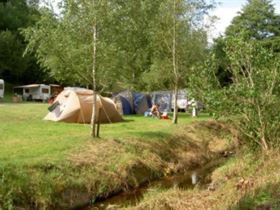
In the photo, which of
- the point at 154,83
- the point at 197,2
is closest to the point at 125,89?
the point at 154,83

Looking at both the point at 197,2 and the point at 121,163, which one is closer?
the point at 121,163

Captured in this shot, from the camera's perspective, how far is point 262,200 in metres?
8.08

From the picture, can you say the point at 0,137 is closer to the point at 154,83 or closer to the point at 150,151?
the point at 150,151

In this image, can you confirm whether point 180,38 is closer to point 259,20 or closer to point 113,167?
point 113,167

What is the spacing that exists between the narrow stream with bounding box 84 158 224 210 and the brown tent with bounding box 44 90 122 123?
6804 millimetres

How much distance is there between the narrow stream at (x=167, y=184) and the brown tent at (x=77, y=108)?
6.80 meters

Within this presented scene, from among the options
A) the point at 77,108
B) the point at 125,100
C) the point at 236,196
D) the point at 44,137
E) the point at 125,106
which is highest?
the point at 125,100

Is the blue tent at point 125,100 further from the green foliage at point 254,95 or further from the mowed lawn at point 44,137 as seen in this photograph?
the green foliage at point 254,95

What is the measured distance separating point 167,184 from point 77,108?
874 cm

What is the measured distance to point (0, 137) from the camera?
14.6 m

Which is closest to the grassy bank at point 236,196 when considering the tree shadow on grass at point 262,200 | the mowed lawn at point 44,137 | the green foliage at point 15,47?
the tree shadow on grass at point 262,200

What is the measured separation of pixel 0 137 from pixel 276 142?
8.87m

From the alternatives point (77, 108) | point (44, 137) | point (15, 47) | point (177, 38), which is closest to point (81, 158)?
point (44, 137)

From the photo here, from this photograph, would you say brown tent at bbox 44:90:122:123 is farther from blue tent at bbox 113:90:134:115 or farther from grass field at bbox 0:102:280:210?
blue tent at bbox 113:90:134:115
